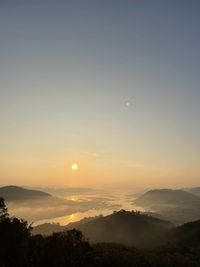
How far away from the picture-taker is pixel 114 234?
7539 inches

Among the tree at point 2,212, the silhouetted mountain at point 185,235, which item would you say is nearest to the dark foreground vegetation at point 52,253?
the tree at point 2,212

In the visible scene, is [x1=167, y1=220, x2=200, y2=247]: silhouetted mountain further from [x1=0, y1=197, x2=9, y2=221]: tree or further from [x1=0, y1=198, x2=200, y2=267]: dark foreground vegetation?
[x1=0, y1=197, x2=9, y2=221]: tree

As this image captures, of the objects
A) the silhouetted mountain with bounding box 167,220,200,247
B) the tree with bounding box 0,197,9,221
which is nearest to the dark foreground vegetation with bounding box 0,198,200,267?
the tree with bounding box 0,197,9,221

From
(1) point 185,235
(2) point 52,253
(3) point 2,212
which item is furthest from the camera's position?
(1) point 185,235

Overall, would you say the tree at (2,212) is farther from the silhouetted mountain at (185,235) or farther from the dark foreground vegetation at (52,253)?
the silhouetted mountain at (185,235)

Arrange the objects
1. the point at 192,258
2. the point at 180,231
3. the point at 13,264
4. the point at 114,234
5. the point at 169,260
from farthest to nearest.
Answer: the point at 114,234, the point at 180,231, the point at 192,258, the point at 169,260, the point at 13,264

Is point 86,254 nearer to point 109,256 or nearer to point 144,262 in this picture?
point 109,256

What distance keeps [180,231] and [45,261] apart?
13139 centimetres

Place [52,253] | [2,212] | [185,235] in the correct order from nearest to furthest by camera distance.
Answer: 1. [52,253]
2. [2,212]
3. [185,235]

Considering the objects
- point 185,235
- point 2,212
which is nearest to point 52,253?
point 2,212

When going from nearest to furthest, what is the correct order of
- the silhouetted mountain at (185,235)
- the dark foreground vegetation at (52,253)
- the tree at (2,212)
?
the dark foreground vegetation at (52,253)
the tree at (2,212)
the silhouetted mountain at (185,235)

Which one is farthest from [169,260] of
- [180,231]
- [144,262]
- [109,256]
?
[180,231]

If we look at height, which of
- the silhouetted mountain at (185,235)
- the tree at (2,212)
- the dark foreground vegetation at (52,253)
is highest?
the tree at (2,212)

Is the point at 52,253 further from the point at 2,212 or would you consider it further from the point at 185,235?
the point at 185,235
